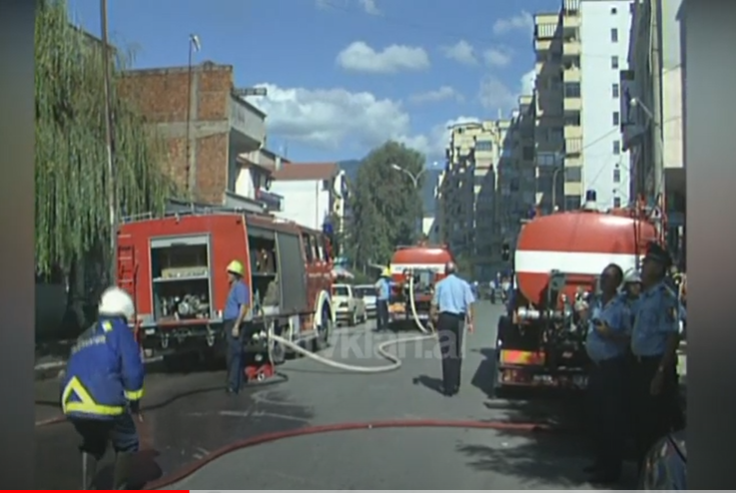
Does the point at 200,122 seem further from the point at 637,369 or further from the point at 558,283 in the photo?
the point at 637,369

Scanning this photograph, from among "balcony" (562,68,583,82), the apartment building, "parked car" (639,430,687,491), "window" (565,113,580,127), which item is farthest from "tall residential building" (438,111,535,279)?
"parked car" (639,430,687,491)

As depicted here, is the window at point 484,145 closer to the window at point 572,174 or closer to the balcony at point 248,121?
the window at point 572,174

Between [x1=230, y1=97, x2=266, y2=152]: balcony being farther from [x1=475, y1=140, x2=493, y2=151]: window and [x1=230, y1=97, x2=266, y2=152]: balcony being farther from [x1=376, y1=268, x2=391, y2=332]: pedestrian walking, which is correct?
[x1=376, y1=268, x2=391, y2=332]: pedestrian walking

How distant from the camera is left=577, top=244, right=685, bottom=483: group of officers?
24.3 ft

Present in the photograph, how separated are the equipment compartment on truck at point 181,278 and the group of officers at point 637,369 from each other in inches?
381

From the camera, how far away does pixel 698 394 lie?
16.4 feet

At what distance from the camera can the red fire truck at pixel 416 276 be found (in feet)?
89.1

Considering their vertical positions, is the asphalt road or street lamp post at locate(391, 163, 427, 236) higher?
street lamp post at locate(391, 163, 427, 236)

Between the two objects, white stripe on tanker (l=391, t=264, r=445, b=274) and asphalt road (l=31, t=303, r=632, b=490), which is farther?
white stripe on tanker (l=391, t=264, r=445, b=274)

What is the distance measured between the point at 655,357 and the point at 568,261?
207 inches

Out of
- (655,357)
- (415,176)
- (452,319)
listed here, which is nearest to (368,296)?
(415,176)

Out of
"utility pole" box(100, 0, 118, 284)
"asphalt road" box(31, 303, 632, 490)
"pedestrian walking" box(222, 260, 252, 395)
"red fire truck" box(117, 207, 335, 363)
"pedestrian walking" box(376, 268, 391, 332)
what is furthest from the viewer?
"pedestrian walking" box(376, 268, 391, 332)

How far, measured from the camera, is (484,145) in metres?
35.2

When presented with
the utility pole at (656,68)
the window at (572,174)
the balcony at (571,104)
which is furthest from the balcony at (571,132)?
the utility pole at (656,68)
